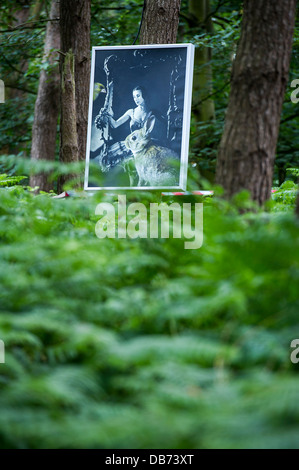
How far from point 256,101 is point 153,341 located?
2350 millimetres

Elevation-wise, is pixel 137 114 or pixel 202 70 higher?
pixel 202 70

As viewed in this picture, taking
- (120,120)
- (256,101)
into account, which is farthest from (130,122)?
(256,101)

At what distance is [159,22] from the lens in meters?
8.37

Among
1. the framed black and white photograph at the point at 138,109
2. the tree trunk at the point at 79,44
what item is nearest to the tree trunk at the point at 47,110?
the tree trunk at the point at 79,44

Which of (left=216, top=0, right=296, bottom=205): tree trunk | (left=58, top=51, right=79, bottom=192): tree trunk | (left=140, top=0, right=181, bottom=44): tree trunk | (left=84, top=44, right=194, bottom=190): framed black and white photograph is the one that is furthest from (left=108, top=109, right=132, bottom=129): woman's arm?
(left=216, top=0, right=296, bottom=205): tree trunk

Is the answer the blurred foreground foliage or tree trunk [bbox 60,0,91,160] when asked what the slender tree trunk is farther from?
the blurred foreground foliage

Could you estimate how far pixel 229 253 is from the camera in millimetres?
2777

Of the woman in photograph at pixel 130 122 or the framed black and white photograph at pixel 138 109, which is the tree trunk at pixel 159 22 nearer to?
the framed black and white photograph at pixel 138 109

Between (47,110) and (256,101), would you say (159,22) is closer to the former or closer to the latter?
(256,101)

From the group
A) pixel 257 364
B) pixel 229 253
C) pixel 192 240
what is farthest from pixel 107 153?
pixel 257 364

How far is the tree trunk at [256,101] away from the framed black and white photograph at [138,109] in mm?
3231

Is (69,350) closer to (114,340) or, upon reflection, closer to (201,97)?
(114,340)

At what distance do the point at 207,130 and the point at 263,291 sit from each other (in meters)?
12.4
